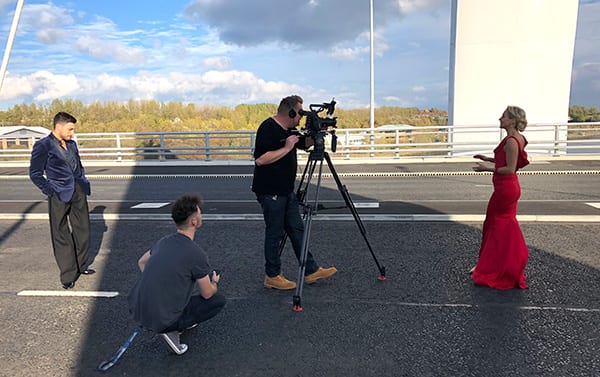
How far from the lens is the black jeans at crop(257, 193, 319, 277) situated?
14.6 ft

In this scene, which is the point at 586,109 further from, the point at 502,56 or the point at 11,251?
the point at 11,251

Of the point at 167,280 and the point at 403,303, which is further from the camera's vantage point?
the point at 403,303

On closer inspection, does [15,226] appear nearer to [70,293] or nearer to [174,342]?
[70,293]

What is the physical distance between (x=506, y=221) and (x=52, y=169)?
16.5 ft

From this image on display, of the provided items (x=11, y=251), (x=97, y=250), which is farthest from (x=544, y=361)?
(x=11, y=251)

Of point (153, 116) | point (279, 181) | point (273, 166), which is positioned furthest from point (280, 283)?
point (153, 116)

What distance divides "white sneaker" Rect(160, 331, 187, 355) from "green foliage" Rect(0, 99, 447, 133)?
→ 55.4 m

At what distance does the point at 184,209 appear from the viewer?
325 centimetres

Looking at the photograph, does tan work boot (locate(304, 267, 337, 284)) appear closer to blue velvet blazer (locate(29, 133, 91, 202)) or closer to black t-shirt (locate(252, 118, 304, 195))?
black t-shirt (locate(252, 118, 304, 195))

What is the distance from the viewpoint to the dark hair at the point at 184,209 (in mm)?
3227

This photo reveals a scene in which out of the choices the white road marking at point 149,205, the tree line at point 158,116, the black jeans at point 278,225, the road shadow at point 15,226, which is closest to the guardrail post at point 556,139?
the white road marking at point 149,205

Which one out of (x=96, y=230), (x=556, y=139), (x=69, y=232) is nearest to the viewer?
(x=69, y=232)

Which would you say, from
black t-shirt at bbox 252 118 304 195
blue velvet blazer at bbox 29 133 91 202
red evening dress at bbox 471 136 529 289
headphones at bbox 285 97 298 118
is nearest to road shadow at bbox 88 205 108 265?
blue velvet blazer at bbox 29 133 91 202

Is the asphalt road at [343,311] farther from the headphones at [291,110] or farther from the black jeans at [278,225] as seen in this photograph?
the headphones at [291,110]
